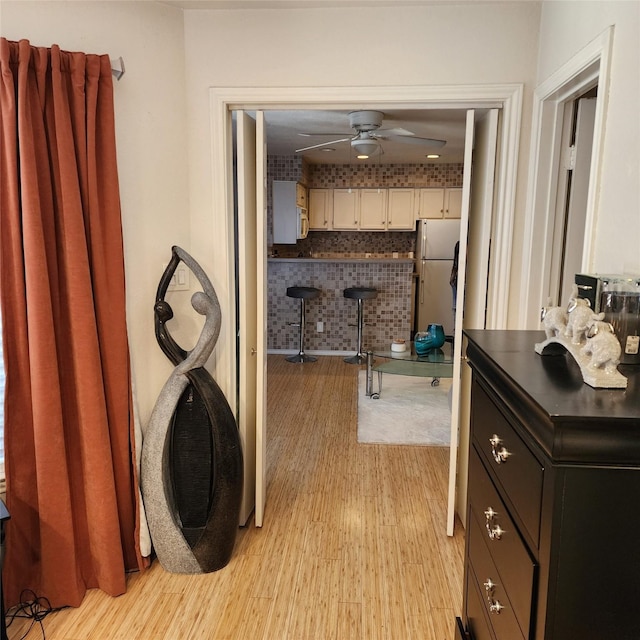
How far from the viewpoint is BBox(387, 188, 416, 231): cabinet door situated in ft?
22.7

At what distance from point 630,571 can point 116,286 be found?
1.90 meters

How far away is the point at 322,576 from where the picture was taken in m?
2.27

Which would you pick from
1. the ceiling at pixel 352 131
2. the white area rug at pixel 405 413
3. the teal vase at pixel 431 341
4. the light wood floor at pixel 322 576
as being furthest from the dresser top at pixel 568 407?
the teal vase at pixel 431 341

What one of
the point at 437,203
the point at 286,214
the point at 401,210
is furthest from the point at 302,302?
the point at 437,203

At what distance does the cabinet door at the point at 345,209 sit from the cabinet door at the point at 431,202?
34.6 inches

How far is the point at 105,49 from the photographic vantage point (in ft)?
6.67

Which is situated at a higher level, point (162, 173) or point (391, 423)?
point (162, 173)

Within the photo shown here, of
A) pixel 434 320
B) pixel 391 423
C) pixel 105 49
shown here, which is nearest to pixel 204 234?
pixel 105 49

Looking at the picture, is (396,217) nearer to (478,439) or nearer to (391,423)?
(391,423)

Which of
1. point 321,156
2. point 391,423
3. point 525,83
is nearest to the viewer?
point 525,83

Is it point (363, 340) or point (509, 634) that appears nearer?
point (509, 634)

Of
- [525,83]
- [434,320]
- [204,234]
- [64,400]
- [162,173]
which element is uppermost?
[525,83]

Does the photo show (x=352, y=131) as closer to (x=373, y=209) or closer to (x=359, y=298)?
(x=359, y=298)

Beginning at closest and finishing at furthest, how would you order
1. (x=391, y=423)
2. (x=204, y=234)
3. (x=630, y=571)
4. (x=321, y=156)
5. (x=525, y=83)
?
1. (x=630, y=571)
2. (x=525, y=83)
3. (x=204, y=234)
4. (x=391, y=423)
5. (x=321, y=156)
